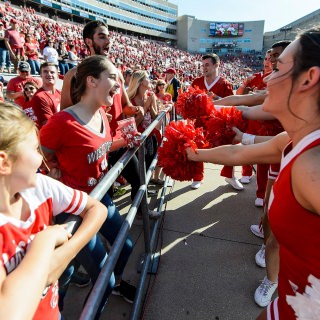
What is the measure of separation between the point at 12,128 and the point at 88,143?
0.83 m

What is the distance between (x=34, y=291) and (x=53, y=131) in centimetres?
112

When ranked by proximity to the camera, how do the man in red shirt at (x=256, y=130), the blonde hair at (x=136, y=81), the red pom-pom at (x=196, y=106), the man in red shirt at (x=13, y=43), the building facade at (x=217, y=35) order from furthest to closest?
the building facade at (x=217, y=35), the man in red shirt at (x=13, y=43), the blonde hair at (x=136, y=81), the man in red shirt at (x=256, y=130), the red pom-pom at (x=196, y=106)

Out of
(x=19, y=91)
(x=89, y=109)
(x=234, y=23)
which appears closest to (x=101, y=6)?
(x=234, y=23)

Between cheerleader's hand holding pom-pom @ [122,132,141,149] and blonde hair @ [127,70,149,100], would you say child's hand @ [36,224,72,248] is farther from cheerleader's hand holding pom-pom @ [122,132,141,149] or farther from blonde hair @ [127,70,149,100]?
blonde hair @ [127,70,149,100]

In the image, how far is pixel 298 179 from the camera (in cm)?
86

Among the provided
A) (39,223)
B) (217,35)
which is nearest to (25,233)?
(39,223)

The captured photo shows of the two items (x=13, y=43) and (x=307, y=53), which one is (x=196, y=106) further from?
(x=13, y=43)

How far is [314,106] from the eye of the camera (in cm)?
95

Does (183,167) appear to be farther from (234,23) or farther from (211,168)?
(234,23)

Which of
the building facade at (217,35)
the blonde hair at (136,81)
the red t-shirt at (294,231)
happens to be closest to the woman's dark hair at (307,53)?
the red t-shirt at (294,231)

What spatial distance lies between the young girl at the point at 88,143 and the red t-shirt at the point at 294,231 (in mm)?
1057

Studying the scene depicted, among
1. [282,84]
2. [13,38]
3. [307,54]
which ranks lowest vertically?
[282,84]

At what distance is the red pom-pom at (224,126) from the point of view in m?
1.99

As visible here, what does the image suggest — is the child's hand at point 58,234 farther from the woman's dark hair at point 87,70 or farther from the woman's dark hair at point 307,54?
the woman's dark hair at point 87,70
